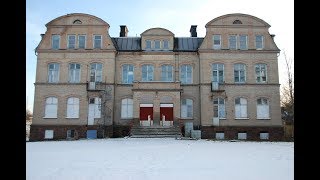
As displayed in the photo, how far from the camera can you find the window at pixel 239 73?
106ft

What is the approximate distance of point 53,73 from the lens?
3228 cm

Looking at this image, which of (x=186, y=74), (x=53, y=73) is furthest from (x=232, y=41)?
(x=53, y=73)

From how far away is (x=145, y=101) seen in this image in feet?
101

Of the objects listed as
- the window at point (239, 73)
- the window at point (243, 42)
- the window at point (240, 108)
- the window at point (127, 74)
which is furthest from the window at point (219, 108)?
the window at point (127, 74)

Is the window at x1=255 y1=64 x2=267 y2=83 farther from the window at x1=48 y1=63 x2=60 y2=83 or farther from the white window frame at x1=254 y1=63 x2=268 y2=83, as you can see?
the window at x1=48 y1=63 x2=60 y2=83

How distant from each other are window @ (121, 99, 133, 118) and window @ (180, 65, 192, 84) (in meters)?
5.77


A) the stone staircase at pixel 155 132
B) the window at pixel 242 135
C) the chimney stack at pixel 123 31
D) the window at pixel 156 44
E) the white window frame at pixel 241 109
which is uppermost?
the chimney stack at pixel 123 31

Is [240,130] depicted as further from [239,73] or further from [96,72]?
[96,72]

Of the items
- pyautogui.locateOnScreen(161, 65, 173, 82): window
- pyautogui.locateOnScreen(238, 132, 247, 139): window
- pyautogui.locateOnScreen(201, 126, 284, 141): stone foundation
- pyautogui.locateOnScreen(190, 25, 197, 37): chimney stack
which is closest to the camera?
pyautogui.locateOnScreen(201, 126, 284, 141): stone foundation

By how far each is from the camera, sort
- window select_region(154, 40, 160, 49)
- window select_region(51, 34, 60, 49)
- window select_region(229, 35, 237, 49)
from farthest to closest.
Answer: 1. window select_region(154, 40, 160, 49)
2. window select_region(51, 34, 60, 49)
3. window select_region(229, 35, 237, 49)

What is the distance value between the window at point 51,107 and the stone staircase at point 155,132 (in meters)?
8.53

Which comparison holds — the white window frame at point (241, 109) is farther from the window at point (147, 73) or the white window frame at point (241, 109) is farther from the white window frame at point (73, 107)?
the white window frame at point (73, 107)

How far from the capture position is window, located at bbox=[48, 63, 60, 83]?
3216 centimetres

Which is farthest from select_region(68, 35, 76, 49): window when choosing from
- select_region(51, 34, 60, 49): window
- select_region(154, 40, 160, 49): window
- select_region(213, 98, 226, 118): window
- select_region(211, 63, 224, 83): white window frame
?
select_region(213, 98, 226, 118): window
